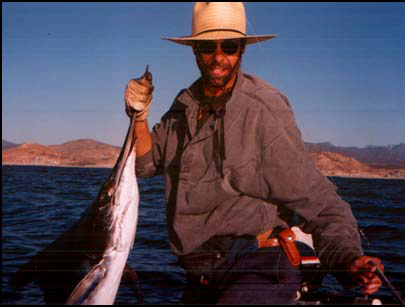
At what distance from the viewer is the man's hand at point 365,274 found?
232 centimetres

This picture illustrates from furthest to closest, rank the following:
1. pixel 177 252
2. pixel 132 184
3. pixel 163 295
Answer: pixel 163 295
pixel 177 252
pixel 132 184

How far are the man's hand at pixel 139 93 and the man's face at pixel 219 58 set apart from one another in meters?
0.54

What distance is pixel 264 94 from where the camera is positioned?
2.86m

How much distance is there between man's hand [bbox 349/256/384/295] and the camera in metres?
2.32

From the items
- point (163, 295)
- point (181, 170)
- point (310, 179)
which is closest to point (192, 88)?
point (181, 170)

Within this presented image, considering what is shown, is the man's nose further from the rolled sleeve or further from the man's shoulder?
the rolled sleeve

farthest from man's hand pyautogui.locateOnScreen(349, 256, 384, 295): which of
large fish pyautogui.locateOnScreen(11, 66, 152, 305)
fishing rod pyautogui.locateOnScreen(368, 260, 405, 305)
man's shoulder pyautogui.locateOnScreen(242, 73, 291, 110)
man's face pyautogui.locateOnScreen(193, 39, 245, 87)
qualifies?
man's face pyautogui.locateOnScreen(193, 39, 245, 87)

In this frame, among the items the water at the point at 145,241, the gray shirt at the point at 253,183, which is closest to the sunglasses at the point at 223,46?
the gray shirt at the point at 253,183

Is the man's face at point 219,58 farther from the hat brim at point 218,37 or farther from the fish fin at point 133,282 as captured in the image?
the fish fin at point 133,282

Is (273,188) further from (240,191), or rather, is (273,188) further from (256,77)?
(256,77)

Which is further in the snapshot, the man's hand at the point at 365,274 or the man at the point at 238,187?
the man at the point at 238,187

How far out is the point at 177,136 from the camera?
3.12 m

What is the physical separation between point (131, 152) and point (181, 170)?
0.46 m

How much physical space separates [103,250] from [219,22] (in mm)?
1701
